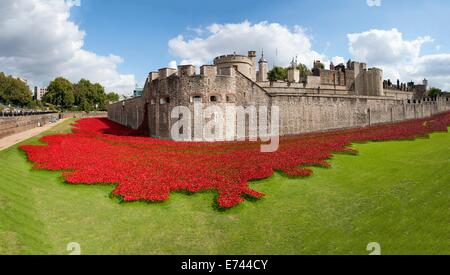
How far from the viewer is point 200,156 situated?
76.9ft

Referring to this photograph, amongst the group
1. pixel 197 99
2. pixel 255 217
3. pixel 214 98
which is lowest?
pixel 255 217

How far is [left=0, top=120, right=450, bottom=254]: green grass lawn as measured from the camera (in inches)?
386

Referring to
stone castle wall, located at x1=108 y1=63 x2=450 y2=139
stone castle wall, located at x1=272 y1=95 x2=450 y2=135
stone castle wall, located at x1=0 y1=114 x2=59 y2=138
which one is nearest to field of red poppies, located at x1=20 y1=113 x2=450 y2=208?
stone castle wall, located at x1=108 y1=63 x2=450 y2=139

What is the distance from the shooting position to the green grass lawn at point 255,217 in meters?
9.81

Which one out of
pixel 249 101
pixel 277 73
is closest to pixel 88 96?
pixel 277 73

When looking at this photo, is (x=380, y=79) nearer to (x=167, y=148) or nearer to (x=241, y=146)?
(x=241, y=146)

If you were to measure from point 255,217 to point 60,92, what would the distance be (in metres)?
122

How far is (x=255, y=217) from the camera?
42.0ft

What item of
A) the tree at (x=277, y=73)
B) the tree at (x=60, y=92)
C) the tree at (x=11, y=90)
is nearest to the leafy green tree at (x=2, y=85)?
the tree at (x=11, y=90)

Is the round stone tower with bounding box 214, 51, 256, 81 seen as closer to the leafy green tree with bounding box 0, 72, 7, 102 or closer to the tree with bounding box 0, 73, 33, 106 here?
the tree with bounding box 0, 73, 33, 106

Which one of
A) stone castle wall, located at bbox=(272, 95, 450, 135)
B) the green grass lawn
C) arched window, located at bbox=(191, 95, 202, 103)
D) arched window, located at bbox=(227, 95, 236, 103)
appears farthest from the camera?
stone castle wall, located at bbox=(272, 95, 450, 135)

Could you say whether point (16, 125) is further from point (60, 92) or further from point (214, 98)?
point (60, 92)

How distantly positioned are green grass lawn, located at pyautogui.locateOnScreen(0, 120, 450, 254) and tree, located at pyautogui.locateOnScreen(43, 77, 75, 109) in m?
110

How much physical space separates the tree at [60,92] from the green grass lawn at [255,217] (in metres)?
110
